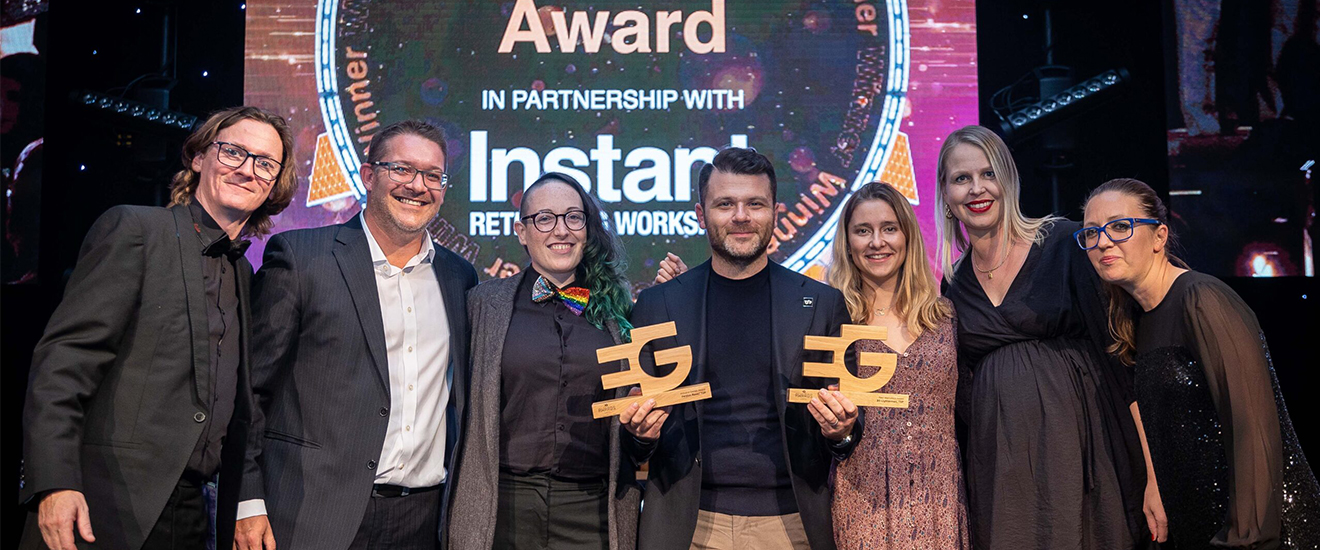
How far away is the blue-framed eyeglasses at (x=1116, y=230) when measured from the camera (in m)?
2.59

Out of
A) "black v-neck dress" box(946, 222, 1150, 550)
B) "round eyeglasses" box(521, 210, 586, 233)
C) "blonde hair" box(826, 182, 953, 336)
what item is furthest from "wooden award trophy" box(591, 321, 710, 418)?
"black v-neck dress" box(946, 222, 1150, 550)

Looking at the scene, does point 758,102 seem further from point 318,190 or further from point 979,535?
point 979,535

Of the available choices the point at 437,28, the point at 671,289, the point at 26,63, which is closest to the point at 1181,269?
the point at 671,289

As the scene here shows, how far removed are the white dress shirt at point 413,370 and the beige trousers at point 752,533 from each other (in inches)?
31.6

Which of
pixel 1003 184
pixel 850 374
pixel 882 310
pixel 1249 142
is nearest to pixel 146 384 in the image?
pixel 850 374

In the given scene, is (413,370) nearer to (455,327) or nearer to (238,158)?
(455,327)

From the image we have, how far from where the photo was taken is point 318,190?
4598mm

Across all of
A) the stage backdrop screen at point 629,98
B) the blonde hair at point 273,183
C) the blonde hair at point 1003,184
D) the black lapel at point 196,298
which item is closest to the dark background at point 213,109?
the stage backdrop screen at point 629,98

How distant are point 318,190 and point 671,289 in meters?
2.54

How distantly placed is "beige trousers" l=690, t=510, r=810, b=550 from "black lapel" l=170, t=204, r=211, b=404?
132cm

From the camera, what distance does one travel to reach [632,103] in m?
→ 4.63

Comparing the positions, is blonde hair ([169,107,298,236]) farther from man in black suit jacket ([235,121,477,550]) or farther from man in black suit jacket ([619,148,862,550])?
man in black suit jacket ([619,148,862,550])

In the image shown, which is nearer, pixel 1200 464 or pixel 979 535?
pixel 1200 464

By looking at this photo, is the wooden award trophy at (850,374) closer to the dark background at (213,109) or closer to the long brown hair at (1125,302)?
the long brown hair at (1125,302)
